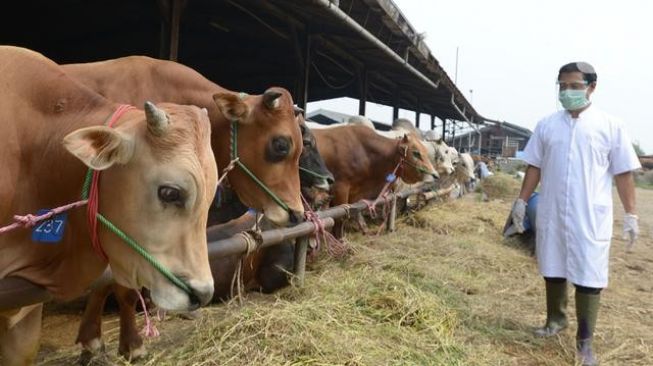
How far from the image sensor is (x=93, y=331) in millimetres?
2918

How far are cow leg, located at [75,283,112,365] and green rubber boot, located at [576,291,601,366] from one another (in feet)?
9.56

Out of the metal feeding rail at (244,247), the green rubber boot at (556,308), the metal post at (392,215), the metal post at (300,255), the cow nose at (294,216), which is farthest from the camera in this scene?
the metal post at (392,215)

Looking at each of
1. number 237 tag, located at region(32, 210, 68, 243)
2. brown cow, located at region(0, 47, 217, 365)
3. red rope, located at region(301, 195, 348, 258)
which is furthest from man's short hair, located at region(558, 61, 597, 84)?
number 237 tag, located at region(32, 210, 68, 243)

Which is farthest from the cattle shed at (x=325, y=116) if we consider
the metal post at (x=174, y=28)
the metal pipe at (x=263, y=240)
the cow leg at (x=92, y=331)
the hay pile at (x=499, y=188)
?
the cow leg at (x=92, y=331)

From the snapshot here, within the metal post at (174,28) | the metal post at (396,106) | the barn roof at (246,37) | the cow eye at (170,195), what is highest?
the barn roof at (246,37)

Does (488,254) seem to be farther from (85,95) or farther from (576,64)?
(85,95)

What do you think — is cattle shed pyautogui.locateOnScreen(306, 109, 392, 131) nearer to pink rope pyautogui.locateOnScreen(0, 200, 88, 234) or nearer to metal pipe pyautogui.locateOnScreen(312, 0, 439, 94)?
metal pipe pyautogui.locateOnScreen(312, 0, 439, 94)

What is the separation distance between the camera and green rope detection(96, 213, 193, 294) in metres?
1.80

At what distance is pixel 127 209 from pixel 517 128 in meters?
46.7

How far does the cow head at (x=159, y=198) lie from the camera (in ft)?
5.93

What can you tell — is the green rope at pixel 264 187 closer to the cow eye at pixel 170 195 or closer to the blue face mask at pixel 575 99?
the cow eye at pixel 170 195

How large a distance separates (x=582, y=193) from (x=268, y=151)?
7.11ft

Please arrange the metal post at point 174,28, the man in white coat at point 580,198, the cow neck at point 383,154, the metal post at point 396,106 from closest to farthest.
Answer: the man in white coat at point 580,198
the metal post at point 174,28
the cow neck at point 383,154
the metal post at point 396,106

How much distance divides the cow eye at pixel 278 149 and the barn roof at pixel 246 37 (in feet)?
6.92
